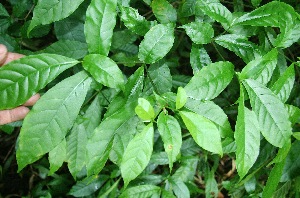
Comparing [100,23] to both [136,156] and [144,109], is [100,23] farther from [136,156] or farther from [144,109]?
[136,156]

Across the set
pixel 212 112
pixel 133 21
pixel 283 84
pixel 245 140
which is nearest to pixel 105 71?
pixel 133 21

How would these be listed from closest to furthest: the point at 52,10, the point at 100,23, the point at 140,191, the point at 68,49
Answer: the point at 100,23 < the point at 52,10 < the point at 68,49 < the point at 140,191

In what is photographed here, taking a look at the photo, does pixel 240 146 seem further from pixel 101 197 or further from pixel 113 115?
pixel 101 197

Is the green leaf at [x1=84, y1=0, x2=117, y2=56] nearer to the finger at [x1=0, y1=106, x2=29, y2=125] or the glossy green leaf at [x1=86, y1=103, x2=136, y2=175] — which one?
the glossy green leaf at [x1=86, y1=103, x2=136, y2=175]

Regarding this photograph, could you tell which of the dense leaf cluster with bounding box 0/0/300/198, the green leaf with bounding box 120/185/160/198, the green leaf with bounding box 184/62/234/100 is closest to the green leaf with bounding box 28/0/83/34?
the dense leaf cluster with bounding box 0/0/300/198

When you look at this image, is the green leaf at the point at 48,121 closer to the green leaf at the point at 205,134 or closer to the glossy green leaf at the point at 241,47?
the green leaf at the point at 205,134

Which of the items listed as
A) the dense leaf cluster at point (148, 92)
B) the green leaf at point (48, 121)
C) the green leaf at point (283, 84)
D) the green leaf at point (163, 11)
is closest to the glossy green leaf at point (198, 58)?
the dense leaf cluster at point (148, 92)
